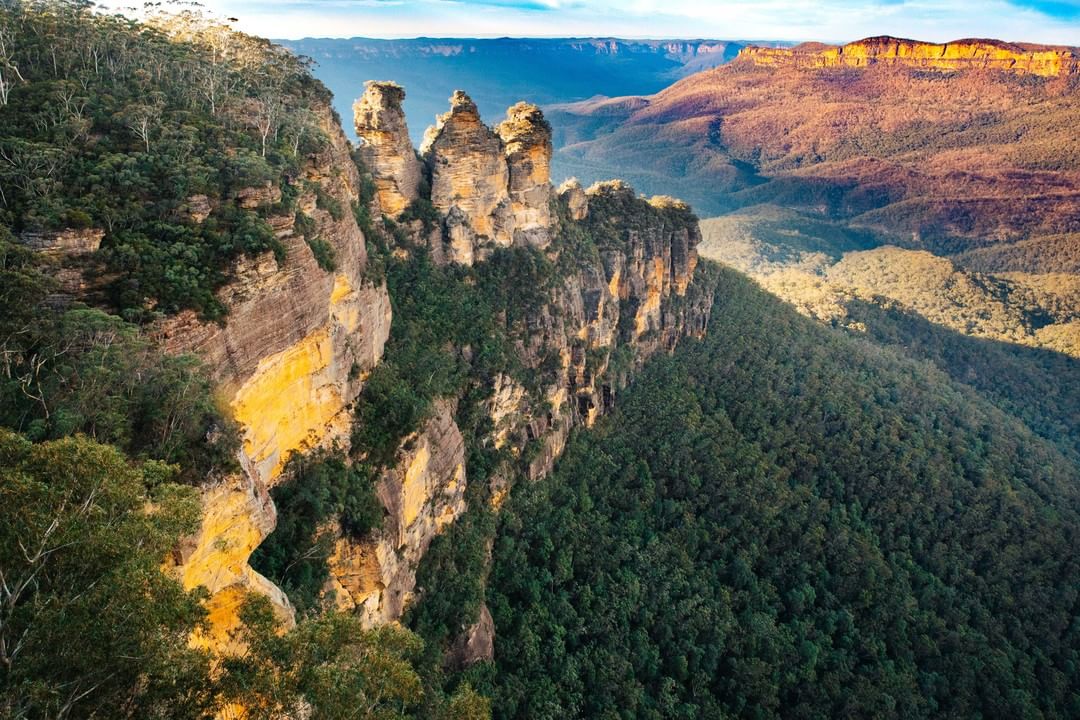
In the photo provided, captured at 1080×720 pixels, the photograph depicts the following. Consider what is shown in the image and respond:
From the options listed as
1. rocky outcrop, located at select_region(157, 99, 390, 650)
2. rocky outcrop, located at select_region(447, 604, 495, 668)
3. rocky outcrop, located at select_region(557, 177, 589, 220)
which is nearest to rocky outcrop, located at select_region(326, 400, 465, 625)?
rocky outcrop, located at select_region(447, 604, 495, 668)

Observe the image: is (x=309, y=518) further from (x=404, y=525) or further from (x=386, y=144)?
(x=386, y=144)

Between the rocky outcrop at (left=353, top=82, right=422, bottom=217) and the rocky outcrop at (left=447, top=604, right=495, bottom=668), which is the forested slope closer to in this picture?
the rocky outcrop at (left=447, top=604, right=495, bottom=668)

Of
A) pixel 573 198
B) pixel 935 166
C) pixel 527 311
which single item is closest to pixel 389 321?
pixel 527 311

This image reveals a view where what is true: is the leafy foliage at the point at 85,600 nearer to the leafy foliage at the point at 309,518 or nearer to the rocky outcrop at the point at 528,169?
the leafy foliage at the point at 309,518

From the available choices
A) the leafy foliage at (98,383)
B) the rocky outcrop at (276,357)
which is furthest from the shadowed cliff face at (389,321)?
the leafy foliage at (98,383)

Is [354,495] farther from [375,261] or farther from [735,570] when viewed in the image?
[735,570]

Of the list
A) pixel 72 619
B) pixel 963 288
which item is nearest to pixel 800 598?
pixel 72 619
